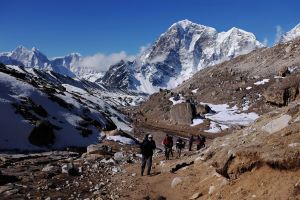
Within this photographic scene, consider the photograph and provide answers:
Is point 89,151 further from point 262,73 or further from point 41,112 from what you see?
point 262,73

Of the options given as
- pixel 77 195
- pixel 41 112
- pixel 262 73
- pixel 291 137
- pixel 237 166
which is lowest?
pixel 77 195

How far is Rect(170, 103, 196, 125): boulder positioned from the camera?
98688 millimetres

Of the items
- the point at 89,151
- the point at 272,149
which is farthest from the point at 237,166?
the point at 89,151

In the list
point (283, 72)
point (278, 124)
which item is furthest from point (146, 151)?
point (283, 72)

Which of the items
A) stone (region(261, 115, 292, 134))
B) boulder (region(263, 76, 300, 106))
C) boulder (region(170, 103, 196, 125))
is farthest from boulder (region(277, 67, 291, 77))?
stone (region(261, 115, 292, 134))

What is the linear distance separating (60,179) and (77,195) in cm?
421

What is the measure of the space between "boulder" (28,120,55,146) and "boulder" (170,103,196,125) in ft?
158

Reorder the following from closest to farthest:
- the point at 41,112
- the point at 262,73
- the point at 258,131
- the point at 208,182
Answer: the point at 208,182 < the point at 258,131 < the point at 41,112 < the point at 262,73

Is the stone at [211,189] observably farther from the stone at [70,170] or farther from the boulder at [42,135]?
the boulder at [42,135]

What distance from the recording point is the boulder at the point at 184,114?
98688 mm

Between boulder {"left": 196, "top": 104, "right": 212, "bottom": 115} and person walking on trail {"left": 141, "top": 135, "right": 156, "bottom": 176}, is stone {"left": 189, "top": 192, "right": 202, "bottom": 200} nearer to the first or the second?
person walking on trail {"left": 141, "top": 135, "right": 156, "bottom": 176}

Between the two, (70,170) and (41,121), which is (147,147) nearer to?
(70,170)

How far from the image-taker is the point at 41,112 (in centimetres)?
6088

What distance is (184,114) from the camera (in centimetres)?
10069
